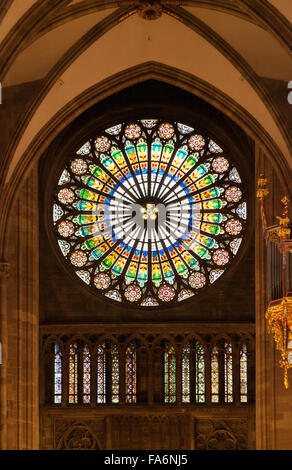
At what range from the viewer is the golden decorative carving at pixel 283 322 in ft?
58.9

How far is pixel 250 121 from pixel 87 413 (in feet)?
25.1

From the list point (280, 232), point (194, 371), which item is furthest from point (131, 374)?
point (280, 232)

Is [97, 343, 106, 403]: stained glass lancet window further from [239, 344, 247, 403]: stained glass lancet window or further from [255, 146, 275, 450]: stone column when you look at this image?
[255, 146, 275, 450]: stone column

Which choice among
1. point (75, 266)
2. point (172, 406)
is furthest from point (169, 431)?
point (75, 266)

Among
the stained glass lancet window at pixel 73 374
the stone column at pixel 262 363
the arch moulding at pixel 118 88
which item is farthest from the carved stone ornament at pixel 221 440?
the arch moulding at pixel 118 88

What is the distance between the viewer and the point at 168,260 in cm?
2628

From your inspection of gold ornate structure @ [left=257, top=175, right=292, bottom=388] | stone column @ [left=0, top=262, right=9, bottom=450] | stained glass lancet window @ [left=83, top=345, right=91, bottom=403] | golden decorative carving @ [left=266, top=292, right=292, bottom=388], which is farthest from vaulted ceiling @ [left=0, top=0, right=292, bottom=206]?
stained glass lancet window @ [left=83, top=345, right=91, bottom=403]

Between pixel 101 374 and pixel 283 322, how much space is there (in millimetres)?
8251

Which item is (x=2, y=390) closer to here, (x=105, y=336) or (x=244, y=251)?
(x=105, y=336)

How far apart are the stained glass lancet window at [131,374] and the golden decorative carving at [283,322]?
24.7ft

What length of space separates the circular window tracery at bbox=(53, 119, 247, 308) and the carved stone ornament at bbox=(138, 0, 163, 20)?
245 inches

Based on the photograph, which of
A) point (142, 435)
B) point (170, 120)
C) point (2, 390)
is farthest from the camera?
point (170, 120)

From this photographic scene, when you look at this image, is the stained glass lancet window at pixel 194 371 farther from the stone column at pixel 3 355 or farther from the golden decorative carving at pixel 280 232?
the golden decorative carving at pixel 280 232

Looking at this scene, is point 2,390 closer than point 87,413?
Yes
